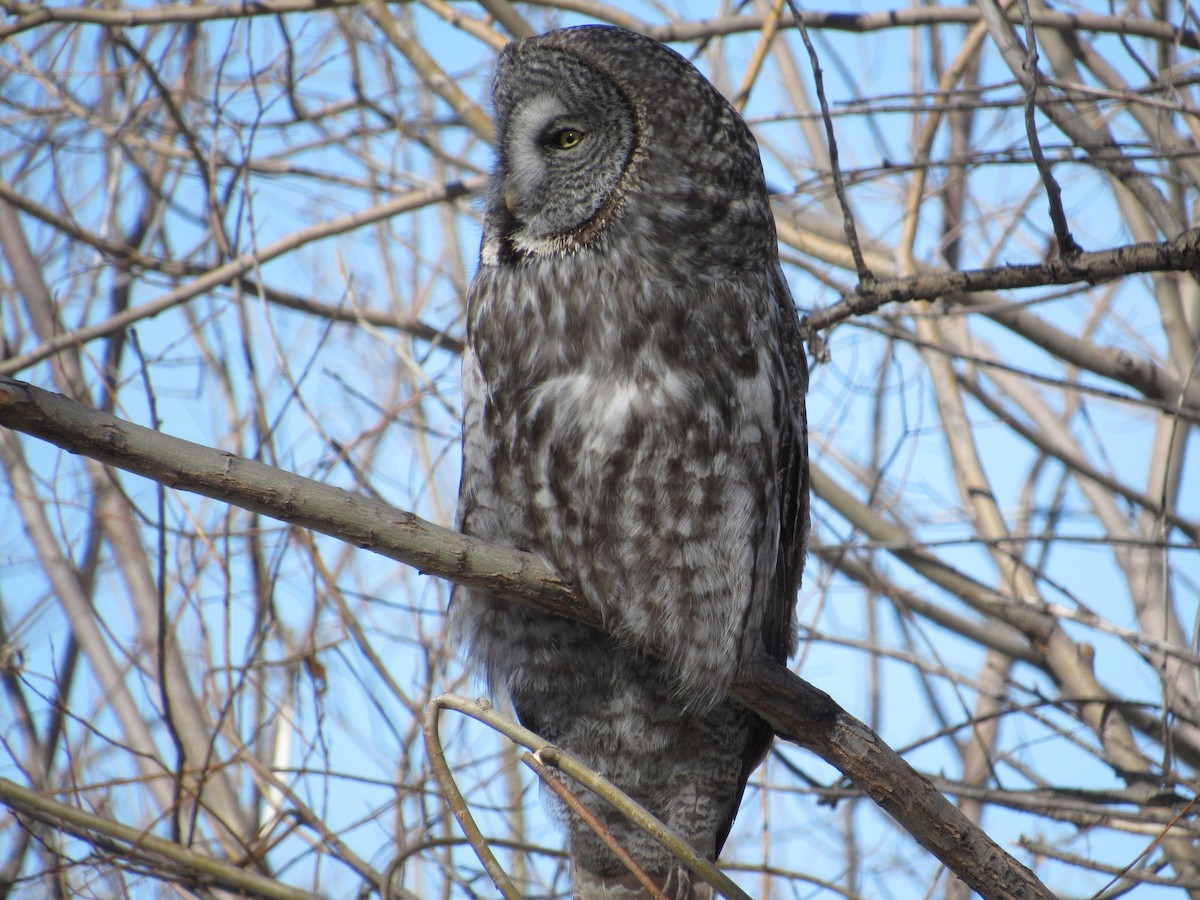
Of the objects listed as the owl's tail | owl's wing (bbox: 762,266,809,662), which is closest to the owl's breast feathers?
owl's wing (bbox: 762,266,809,662)

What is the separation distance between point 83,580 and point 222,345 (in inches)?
38.2

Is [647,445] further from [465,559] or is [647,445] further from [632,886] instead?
[632,886]

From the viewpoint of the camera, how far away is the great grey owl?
9.15 feet

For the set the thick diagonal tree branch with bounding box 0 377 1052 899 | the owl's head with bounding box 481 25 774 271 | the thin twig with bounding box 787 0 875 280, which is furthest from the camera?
the owl's head with bounding box 481 25 774 271

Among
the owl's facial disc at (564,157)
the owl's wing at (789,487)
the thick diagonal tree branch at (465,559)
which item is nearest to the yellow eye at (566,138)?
the owl's facial disc at (564,157)

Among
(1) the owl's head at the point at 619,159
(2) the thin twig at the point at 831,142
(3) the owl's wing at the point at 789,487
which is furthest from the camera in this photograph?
(3) the owl's wing at the point at 789,487

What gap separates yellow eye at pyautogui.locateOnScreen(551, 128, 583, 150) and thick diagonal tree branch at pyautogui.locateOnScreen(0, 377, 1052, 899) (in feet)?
3.68

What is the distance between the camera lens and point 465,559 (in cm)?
235

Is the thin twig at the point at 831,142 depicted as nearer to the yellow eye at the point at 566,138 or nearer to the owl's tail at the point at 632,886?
the yellow eye at the point at 566,138

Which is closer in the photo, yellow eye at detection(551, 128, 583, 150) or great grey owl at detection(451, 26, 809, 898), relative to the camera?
Answer: great grey owl at detection(451, 26, 809, 898)

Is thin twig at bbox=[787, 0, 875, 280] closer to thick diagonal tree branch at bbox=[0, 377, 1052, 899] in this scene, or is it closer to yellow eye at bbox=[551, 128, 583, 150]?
yellow eye at bbox=[551, 128, 583, 150]

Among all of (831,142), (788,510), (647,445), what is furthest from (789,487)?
(831,142)

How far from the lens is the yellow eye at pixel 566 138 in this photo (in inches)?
123

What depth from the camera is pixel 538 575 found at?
2.66 metres
